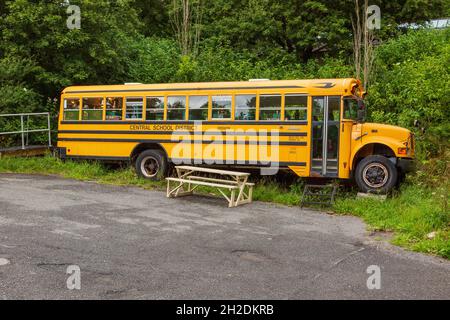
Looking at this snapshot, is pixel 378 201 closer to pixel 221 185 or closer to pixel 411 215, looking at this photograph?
pixel 411 215

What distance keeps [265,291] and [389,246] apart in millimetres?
3236

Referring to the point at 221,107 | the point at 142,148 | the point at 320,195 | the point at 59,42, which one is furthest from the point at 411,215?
the point at 59,42

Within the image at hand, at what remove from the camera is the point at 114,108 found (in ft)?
50.5

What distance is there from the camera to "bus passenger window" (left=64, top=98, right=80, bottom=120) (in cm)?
1602

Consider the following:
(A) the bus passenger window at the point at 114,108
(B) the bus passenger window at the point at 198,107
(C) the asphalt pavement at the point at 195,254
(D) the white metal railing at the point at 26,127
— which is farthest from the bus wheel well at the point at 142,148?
(D) the white metal railing at the point at 26,127

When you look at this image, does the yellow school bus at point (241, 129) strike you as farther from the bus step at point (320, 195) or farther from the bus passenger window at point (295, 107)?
the bus step at point (320, 195)

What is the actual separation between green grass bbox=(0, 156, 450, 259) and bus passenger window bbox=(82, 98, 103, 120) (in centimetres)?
144

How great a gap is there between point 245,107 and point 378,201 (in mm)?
4170

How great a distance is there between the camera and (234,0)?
83.0ft

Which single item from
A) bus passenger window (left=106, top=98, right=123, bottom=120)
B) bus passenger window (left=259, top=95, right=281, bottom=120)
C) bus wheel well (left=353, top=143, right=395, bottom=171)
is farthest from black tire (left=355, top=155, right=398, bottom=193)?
bus passenger window (left=106, top=98, right=123, bottom=120)

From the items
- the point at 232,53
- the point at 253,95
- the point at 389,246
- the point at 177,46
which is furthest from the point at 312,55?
the point at 389,246

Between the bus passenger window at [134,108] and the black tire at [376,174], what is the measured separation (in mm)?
6354

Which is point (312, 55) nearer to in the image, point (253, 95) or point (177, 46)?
point (177, 46)

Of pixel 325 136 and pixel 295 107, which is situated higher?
pixel 295 107
